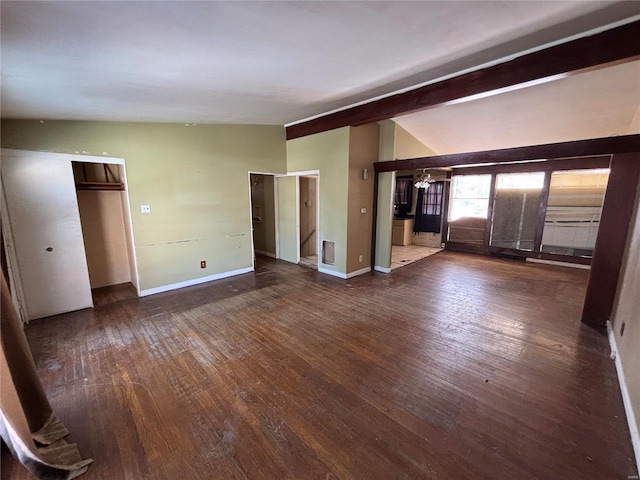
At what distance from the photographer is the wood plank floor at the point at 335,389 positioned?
165 centimetres

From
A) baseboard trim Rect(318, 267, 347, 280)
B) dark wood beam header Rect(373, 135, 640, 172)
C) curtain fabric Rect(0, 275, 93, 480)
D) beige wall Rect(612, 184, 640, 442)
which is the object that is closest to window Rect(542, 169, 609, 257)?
beige wall Rect(612, 184, 640, 442)

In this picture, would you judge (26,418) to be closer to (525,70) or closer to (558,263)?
(525,70)

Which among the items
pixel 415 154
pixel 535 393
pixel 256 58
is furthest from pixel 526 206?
pixel 256 58

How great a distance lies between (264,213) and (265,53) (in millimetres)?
4705

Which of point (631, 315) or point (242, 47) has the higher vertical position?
point (242, 47)

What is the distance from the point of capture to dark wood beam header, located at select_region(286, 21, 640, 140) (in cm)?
214

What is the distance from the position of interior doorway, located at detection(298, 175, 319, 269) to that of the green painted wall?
279mm

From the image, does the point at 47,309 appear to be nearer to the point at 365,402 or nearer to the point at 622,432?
the point at 365,402

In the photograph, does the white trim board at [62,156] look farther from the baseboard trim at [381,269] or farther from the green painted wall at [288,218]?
the baseboard trim at [381,269]

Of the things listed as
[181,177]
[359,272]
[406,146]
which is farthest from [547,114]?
[181,177]

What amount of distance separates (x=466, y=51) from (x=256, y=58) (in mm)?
1939

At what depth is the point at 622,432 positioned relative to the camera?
185cm

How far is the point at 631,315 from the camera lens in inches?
93.4

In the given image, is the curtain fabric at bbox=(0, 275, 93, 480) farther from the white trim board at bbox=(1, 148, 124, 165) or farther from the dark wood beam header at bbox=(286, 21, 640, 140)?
the dark wood beam header at bbox=(286, 21, 640, 140)
